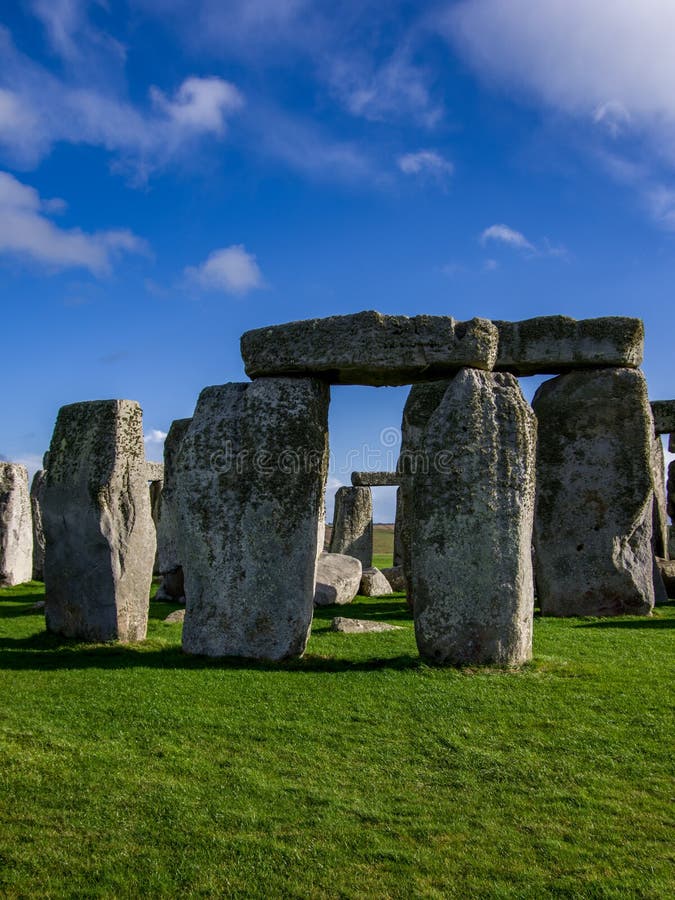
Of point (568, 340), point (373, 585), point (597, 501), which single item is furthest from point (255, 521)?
point (373, 585)

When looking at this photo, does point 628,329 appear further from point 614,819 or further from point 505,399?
point 614,819

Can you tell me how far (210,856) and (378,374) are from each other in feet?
16.2

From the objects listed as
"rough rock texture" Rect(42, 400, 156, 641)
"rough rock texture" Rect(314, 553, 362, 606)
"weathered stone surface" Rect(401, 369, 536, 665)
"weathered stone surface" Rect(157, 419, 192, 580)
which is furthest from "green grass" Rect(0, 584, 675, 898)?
"weathered stone surface" Rect(157, 419, 192, 580)

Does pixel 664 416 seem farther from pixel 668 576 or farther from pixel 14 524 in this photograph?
pixel 14 524

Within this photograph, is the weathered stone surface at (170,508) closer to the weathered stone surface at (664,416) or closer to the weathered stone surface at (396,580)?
the weathered stone surface at (396,580)

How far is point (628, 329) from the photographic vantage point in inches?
443

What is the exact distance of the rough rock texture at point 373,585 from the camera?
14922 millimetres

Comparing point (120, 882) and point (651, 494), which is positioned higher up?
point (651, 494)

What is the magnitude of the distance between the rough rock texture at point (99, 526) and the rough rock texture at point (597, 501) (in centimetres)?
567

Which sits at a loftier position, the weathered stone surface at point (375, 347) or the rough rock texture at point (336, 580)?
the weathered stone surface at point (375, 347)

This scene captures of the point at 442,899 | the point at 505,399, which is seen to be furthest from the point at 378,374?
the point at 442,899

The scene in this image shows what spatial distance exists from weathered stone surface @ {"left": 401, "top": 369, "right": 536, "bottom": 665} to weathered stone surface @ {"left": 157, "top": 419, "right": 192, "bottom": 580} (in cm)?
687

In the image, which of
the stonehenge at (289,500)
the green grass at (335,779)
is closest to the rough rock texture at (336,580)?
the stonehenge at (289,500)

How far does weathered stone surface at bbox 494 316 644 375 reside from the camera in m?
11.2
